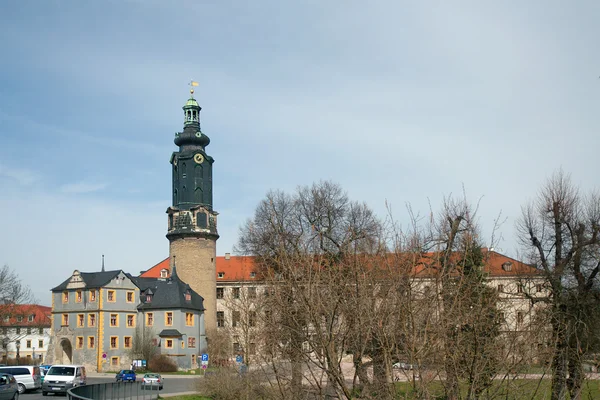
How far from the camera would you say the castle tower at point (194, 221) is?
3073 inches

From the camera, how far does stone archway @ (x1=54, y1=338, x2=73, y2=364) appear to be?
237 feet

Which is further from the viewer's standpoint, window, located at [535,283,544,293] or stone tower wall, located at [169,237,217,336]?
stone tower wall, located at [169,237,217,336]

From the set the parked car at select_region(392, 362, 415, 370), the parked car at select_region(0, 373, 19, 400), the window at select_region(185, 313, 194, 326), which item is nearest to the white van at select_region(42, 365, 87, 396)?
the parked car at select_region(0, 373, 19, 400)

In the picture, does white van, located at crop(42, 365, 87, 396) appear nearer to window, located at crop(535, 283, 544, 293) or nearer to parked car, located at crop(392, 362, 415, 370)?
window, located at crop(535, 283, 544, 293)

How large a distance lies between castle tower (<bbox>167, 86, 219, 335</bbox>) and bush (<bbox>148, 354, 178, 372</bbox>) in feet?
23.6

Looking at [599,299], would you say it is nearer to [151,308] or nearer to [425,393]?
[425,393]

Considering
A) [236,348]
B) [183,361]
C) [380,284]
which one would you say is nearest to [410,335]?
[380,284]

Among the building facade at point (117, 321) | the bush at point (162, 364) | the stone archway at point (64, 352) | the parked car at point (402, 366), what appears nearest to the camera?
the parked car at point (402, 366)

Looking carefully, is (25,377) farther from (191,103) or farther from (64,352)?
(191,103)

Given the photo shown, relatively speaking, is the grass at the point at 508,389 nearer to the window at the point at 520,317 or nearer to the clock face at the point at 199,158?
the window at the point at 520,317

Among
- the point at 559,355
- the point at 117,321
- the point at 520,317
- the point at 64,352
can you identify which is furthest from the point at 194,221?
the point at 520,317

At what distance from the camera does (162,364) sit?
69.1 m

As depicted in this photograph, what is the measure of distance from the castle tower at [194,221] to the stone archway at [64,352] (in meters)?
13.8

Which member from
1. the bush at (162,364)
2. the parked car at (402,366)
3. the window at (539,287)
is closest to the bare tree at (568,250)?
the window at (539,287)
